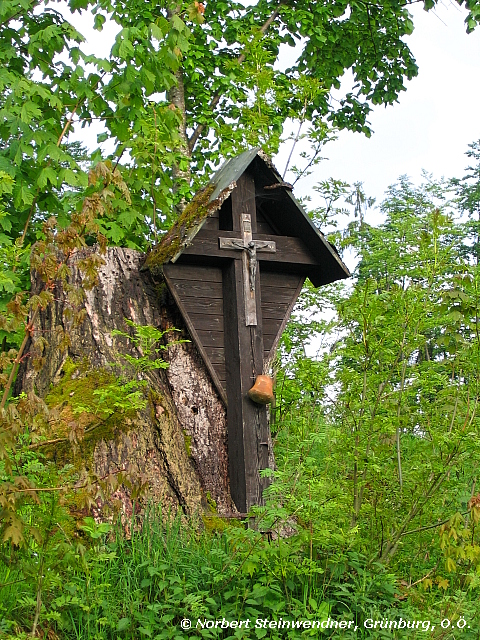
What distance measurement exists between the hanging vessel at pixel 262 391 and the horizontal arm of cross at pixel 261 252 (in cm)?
90

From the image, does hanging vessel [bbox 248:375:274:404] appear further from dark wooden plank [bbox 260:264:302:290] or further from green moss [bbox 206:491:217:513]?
dark wooden plank [bbox 260:264:302:290]

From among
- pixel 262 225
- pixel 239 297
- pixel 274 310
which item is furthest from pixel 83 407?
pixel 262 225

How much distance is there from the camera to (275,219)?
17.7ft

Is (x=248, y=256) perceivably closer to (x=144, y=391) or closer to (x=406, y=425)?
(x=144, y=391)

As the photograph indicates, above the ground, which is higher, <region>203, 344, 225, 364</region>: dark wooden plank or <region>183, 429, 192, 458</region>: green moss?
<region>203, 344, 225, 364</region>: dark wooden plank

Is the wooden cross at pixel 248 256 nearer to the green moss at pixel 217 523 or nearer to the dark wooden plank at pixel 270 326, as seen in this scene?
the dark wooden plank at pixel 270 326

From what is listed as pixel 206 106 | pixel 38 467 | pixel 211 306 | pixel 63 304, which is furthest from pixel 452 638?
pixel 206 106

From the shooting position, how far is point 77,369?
4.61m

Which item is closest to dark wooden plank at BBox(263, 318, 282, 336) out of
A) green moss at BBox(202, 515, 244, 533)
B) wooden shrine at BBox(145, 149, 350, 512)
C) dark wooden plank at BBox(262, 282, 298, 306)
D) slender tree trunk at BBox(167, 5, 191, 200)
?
wooden shrine at BBox(145, 149, 350, 512)

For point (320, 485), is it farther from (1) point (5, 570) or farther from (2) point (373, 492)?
(1) point (5, 570)

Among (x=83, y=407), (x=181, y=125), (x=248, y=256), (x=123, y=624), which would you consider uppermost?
(x=181, y=125)

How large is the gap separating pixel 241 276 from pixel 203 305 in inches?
13.0

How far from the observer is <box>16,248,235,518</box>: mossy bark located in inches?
168

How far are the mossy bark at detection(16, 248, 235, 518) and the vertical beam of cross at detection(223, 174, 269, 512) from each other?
6.4 inches
